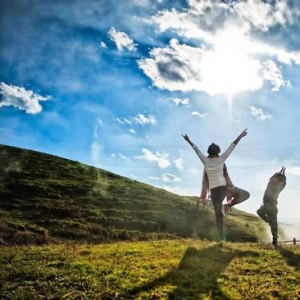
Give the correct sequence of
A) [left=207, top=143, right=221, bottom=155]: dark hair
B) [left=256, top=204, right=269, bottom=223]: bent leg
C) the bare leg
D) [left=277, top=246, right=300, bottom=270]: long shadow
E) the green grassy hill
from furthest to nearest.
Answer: the green grassy hill → [left=256, top=204, right=269, bottom=223]: bent leg → [left=207, top=143, right=221, bottom=155]: dark hair → the bare leg → [left=277, top=246, right=300, bottom=270]: long shadow

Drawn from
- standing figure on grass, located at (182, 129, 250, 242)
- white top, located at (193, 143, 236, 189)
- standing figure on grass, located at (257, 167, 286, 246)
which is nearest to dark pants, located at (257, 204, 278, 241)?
standing figure on grass, located at (257, 167, 286, 246)

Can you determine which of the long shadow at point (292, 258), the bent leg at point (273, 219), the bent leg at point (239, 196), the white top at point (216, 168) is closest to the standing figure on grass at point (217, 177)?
the white top at point (216, 168)

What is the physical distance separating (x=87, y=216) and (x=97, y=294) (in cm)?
5740

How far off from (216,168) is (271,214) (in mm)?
3597

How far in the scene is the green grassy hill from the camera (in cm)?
5469

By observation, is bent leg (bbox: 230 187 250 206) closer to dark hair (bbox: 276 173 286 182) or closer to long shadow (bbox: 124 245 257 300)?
dark hair (bbox: 276 173 286 182)

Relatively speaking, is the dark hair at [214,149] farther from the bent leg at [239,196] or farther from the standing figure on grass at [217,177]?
the bent leg at [239,196]

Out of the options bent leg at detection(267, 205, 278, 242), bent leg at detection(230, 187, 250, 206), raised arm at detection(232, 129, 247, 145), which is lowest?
bent leg at detection(267, 205, 278, 242)

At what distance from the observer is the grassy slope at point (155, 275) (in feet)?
24.4

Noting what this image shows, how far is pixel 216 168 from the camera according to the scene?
13.1 metres

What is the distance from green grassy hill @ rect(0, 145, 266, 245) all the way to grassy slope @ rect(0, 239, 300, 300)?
125 ft

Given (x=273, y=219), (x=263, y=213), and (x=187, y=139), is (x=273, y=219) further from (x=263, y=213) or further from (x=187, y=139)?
(x=187, y=139)

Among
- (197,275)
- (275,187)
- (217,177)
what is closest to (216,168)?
(217,177)

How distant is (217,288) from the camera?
780 centimetres
